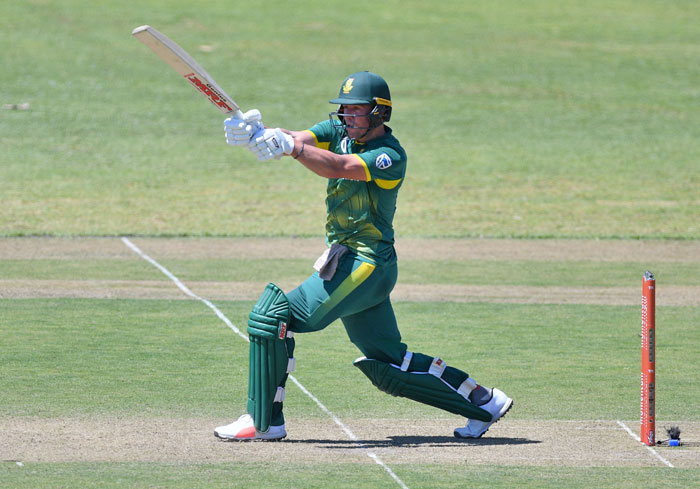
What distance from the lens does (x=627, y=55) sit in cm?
3338

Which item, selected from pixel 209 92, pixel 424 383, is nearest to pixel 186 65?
pixel 209 92

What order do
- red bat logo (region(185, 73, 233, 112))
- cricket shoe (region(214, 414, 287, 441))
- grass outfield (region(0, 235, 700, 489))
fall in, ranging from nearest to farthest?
grass outfield (region(0, 235, 700, 489)), red bat logo (region(185, 73, 233, 112)), cricket shoe (region(214, 414, 287, 441))

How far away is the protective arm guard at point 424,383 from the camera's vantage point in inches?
294

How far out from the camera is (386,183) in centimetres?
731

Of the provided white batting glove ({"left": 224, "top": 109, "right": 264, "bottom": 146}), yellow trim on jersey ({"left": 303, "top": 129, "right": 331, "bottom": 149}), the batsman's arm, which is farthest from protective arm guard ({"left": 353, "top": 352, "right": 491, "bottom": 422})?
white batting glove ({"left": 224, "top": 109, "right": 264, "bottom": 146})

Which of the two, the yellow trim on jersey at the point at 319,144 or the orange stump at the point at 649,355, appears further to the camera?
the yellow trim on jersey at the point at 319,144

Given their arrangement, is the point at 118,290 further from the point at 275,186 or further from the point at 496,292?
the point at 275,186

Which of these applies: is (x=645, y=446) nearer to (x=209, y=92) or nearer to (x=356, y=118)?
(x=356, y=118)

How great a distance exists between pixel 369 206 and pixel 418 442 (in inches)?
60.0

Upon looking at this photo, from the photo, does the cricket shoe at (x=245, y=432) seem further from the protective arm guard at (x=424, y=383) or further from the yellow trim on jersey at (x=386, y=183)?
the yellow trim on jersey at (x=386, y=183)

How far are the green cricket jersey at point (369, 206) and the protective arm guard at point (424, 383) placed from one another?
68 centimetres

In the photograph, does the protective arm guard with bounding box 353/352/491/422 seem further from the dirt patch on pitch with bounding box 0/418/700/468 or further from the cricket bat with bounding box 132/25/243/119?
the cricket bat with bounding box 132/25/243/119

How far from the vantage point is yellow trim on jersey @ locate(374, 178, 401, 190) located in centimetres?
728

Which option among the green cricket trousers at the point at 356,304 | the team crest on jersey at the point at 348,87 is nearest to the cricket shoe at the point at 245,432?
the green cricket trousers at the point at 356,304
